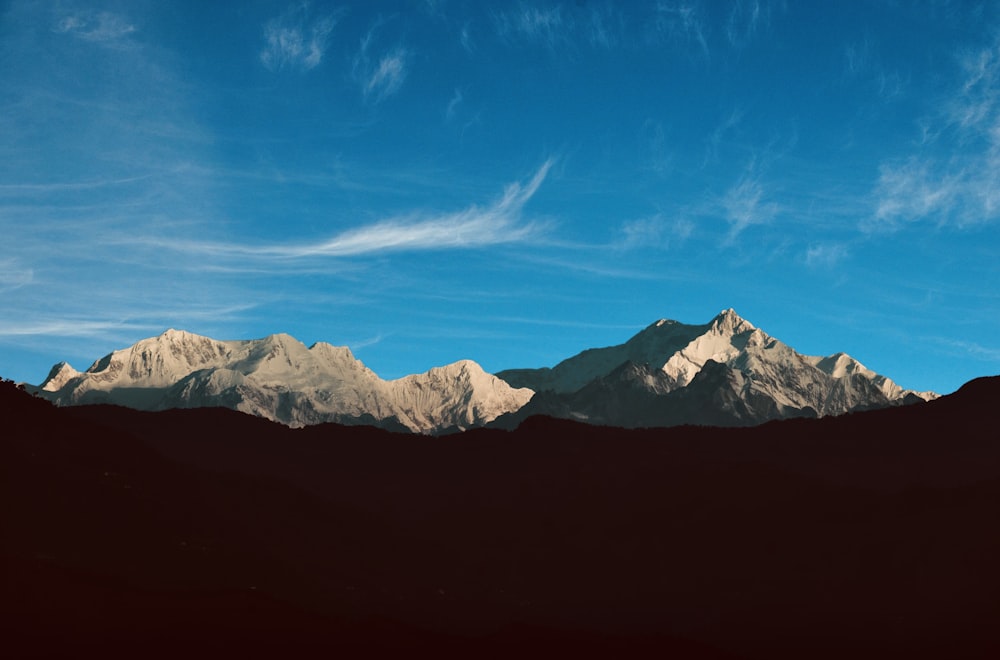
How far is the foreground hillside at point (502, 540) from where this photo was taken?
1816 inches

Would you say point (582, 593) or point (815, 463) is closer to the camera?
point (582, 593)

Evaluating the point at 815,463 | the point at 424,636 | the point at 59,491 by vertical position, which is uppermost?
the point at 815,463

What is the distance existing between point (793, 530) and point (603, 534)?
35.7 feet

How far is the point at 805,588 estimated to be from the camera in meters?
55.5

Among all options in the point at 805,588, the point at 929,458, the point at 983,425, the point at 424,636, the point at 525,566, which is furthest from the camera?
the point at 983,425

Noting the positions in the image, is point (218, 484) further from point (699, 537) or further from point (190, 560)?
point (699, 537)

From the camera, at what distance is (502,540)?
218 feet

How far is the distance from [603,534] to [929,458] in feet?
86.1

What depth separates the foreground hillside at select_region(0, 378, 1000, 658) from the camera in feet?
151

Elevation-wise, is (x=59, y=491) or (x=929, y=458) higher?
(x=929, y=458)

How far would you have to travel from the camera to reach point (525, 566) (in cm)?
6278

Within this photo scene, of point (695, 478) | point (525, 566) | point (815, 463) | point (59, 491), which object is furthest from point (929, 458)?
point (59, 491)

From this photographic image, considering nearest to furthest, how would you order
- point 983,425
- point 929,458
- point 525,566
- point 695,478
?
point 525,566
point 695,478
point 929,458
point 983,425

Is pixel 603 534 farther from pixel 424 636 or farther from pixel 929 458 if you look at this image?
pixel 929 458
